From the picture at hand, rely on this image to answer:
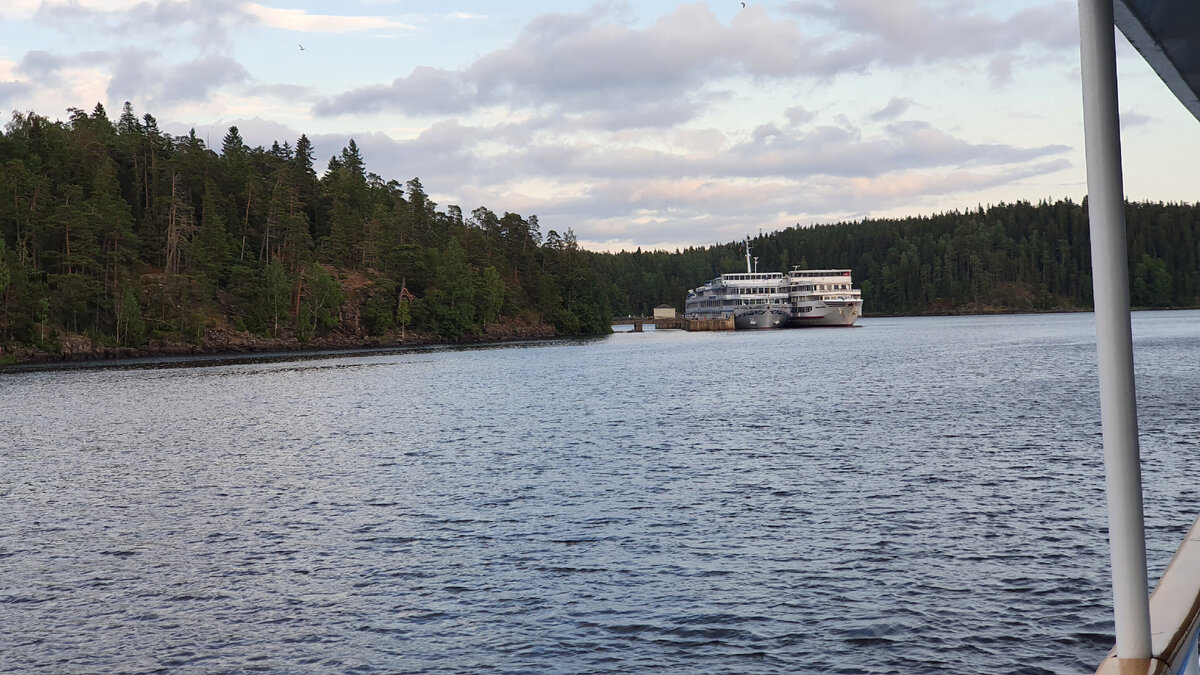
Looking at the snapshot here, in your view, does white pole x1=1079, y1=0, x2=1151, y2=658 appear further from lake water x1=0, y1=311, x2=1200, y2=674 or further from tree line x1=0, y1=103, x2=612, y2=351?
tree line x1=0, y1=103, x2=612, y2=351

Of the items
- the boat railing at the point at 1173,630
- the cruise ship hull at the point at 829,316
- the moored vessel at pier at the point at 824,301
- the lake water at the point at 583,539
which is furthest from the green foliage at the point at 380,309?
the boat railing at the point at 1173,630

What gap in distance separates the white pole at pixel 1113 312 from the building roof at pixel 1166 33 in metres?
0.49

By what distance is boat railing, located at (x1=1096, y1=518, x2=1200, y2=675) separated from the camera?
472 centimetres

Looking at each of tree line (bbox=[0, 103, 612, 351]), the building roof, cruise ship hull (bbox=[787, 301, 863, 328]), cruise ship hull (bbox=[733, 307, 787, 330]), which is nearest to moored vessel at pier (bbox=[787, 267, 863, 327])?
cruise ship hull (bbox=[787, 301, 863, 328])

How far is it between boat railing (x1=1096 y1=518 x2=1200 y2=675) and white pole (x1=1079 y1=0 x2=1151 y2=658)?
0.11 metres

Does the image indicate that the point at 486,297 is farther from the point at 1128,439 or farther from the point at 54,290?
the point at 1128,439

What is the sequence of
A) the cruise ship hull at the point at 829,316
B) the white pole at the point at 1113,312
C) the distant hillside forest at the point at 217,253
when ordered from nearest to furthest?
1. the white pole at the point at 1113,312
2. the distant hillside forest at the point at 217,253
3. the cruise ship hull at the point at 829,316

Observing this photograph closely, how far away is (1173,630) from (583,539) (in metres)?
14.5

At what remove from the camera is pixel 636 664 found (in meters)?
12.0

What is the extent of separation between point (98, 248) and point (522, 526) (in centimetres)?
11134

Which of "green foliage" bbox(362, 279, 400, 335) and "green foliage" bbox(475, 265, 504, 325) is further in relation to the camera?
"green foliage" bbox(475, 265, 504, 325)

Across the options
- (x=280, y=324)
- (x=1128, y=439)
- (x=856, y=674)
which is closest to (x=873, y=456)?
(x=856, y=674)

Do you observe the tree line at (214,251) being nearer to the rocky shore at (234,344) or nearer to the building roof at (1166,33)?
the rocky shore at (234,344)

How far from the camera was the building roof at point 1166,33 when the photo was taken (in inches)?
206
